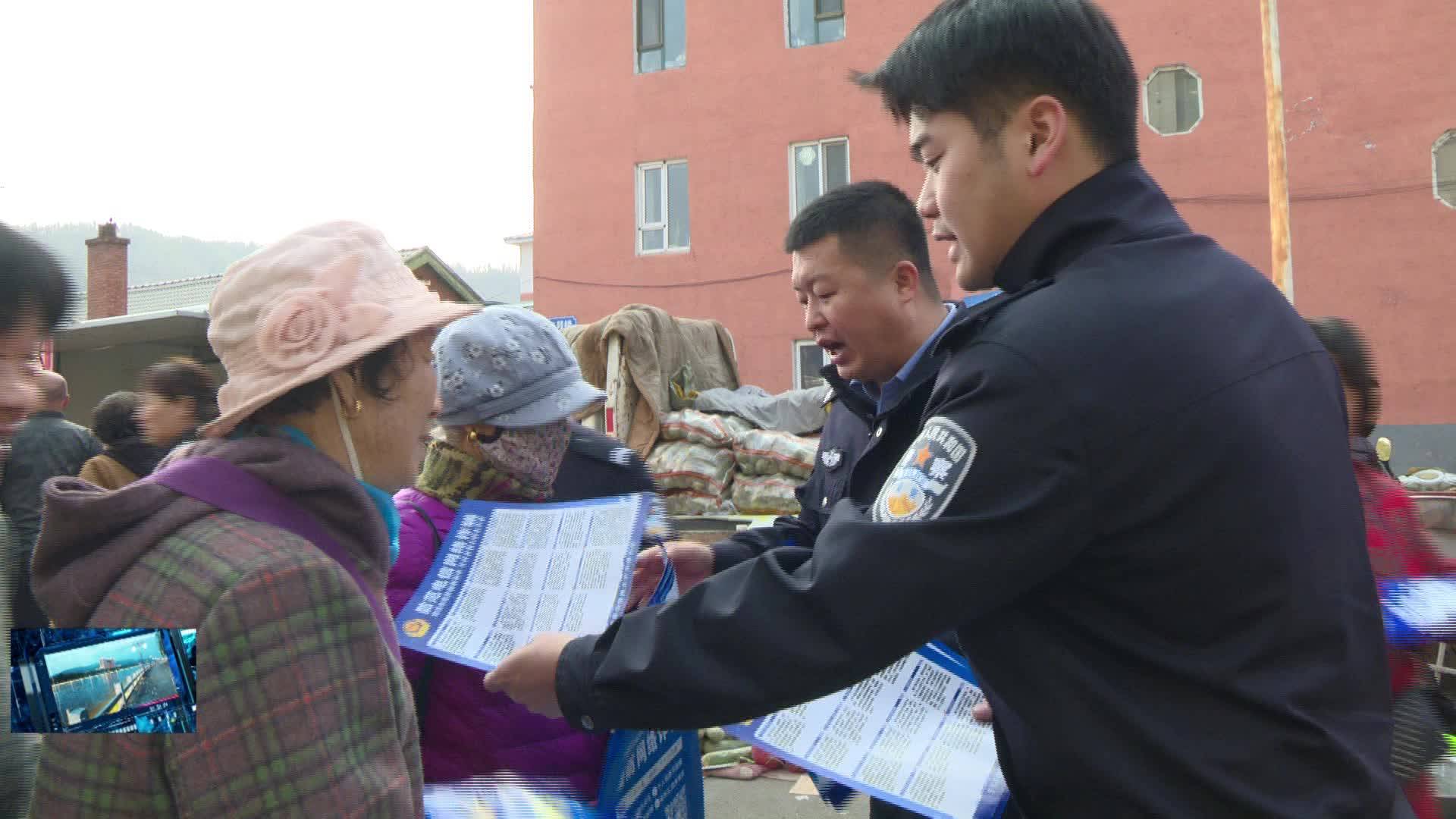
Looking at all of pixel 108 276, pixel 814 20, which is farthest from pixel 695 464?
pixel 108 276

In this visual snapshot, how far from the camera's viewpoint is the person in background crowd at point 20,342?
1233 mm

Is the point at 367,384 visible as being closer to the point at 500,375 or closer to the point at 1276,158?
the point at 500,375

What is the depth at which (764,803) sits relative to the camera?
5008 mm

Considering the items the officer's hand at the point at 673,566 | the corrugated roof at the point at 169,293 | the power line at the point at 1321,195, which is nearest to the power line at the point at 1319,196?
the power line at the point at 1321,195

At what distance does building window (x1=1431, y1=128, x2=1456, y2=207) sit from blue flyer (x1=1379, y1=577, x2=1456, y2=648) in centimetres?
1355

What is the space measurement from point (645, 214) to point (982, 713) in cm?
1584

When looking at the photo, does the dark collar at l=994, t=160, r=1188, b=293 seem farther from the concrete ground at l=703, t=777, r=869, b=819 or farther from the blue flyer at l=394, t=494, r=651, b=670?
the concrete ground at l=703, t=777, r=869, b=819

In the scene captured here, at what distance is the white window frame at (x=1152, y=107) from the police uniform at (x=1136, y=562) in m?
14.2

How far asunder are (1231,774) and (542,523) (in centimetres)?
138

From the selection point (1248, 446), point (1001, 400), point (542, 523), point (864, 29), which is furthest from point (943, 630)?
point (864, 29)

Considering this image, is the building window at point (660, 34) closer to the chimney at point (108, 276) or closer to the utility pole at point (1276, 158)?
the utility pole at point (1276, 158)

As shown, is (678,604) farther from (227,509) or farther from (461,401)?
(461,401)

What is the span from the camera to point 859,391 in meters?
2.96

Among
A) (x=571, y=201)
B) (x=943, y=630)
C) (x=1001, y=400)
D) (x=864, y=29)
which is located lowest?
(x=943, y=630)
